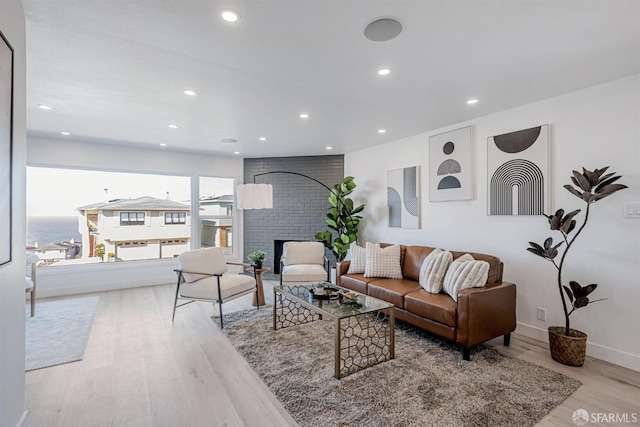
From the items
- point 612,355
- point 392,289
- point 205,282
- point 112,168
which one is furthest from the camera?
point 112,168

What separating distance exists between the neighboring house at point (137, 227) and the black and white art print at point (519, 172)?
17.2 feet

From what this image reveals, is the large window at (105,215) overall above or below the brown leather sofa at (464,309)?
above

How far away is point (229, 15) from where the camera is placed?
1727mm

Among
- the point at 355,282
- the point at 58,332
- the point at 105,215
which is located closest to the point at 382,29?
the point at 355,282

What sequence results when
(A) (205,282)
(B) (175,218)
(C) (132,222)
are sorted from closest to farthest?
(A) (205,282) → (C) (132,222) → (B) (175,218)

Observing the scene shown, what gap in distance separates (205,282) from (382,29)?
3174mm

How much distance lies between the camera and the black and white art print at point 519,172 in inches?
118

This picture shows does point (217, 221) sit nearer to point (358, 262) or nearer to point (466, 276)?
point (358, 262)

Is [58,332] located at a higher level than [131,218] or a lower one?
lower

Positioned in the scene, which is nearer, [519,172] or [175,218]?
[519,172]

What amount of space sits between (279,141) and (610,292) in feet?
14.1

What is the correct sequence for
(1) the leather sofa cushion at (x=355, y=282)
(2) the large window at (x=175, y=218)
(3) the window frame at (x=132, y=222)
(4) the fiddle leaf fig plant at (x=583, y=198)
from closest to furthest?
(4) the fiddle leaf fig plant at (x=583, y=198), (1) the leather sofa cushion at (x=355, y=282), (3) the window frame at (x=132, y=222), (2) the large window at (x=175, y=218)

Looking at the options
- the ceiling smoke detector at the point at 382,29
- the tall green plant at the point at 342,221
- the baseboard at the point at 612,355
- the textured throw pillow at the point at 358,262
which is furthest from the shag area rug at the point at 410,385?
the ceiling smoke detector at the point at 382,29

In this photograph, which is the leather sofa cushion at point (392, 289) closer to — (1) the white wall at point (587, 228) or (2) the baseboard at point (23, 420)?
(1) the white wall at point (587, 228)
